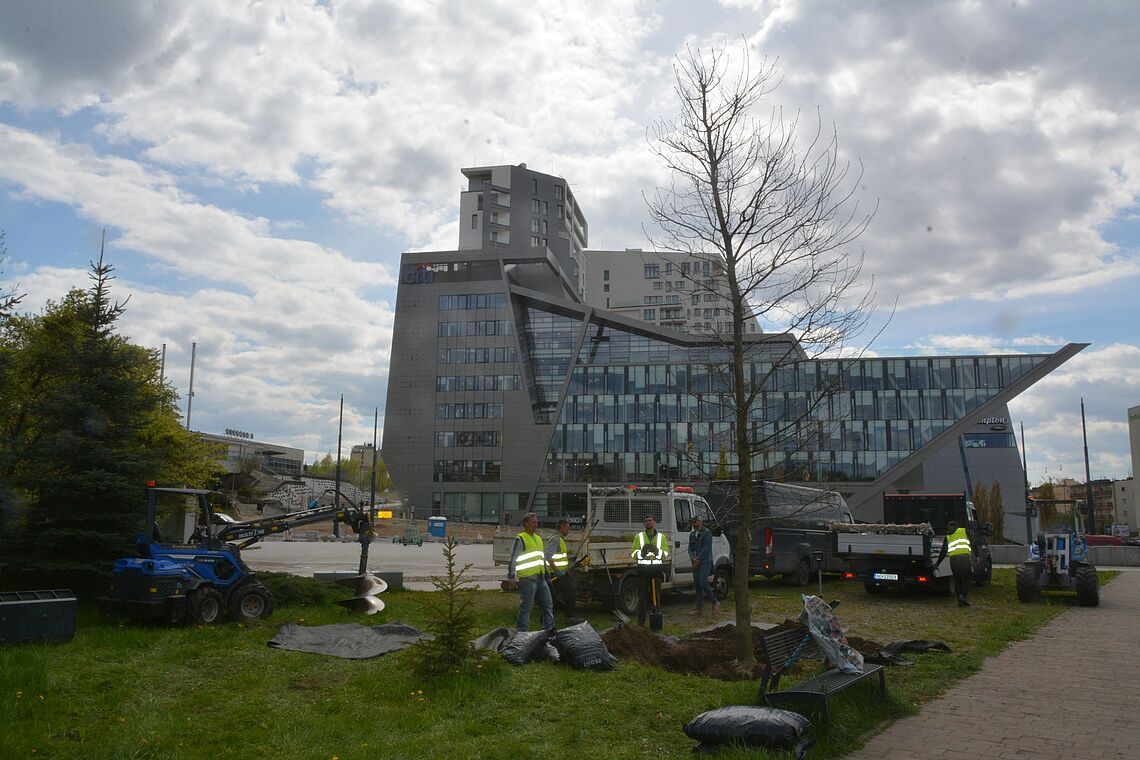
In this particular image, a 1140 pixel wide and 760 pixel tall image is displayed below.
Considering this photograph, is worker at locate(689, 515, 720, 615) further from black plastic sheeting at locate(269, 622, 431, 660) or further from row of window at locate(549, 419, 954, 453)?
row of window at locate(549, 419, 954, 453)

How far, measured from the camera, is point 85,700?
755 cm

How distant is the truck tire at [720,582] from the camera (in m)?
17.4

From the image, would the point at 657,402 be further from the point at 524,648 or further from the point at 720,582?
the point at 524,648

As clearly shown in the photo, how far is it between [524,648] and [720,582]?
917cm

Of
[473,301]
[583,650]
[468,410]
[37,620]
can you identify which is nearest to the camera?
[583,650]

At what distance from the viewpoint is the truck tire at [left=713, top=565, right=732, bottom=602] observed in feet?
57.2

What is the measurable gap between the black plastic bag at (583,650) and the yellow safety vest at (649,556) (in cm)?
490

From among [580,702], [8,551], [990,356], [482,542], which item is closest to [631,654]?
[580,702]

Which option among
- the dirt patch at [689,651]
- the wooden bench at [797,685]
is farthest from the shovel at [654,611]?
the wooden bench at [797,685]

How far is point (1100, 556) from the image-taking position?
37219 millimetres

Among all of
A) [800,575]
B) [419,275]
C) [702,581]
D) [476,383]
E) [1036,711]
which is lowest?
[800,575]

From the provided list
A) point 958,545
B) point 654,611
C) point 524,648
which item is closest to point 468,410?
point 958,545

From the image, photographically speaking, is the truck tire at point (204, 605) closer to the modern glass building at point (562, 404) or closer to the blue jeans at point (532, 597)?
the blue jeans at point (532, 597)

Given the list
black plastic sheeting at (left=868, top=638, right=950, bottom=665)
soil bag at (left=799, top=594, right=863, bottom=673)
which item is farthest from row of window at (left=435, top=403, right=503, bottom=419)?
soil bag at (left=799, top=594, right=863, bottom=673)
